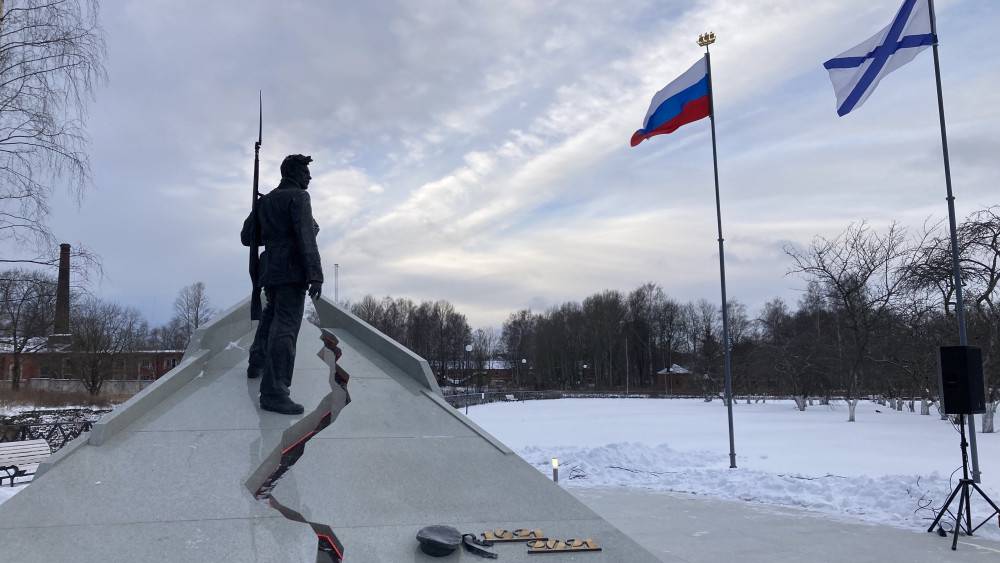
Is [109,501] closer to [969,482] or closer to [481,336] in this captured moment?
[969,482]

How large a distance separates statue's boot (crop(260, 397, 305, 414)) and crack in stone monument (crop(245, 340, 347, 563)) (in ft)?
0.43

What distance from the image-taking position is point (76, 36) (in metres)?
11.8

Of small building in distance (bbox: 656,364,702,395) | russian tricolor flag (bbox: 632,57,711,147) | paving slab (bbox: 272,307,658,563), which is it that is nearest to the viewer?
paving slab (bbox: 272,307,658,563)

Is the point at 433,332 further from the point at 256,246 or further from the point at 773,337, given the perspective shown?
the point at 256,246

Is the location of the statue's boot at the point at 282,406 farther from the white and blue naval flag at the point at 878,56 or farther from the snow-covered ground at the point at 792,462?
the white and blue naval flag at the point at 878,56

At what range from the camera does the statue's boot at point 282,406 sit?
21.5 feet

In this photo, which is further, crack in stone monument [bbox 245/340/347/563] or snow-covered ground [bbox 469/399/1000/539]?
snow-covered ground [bbox 469/399/1000/539]

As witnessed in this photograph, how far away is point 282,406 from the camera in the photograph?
6.56m

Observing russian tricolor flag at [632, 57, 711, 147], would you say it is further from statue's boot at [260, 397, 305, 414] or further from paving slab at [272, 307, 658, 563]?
statue's boot at [260, 397, 305, 414]

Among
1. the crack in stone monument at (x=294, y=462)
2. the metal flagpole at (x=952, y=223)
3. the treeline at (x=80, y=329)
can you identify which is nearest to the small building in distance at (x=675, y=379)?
the treeline at (x=80, y=329)

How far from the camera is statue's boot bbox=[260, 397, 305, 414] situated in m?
6.56

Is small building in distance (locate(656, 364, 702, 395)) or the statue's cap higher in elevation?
the statue's cap

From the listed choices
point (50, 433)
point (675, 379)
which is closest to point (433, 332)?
point (675, 379)

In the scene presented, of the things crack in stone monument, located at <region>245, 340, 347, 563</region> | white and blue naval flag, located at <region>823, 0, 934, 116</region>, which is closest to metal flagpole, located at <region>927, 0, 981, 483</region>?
white and blue naval flag, located at <region>823, 0, 934, 116</region>
